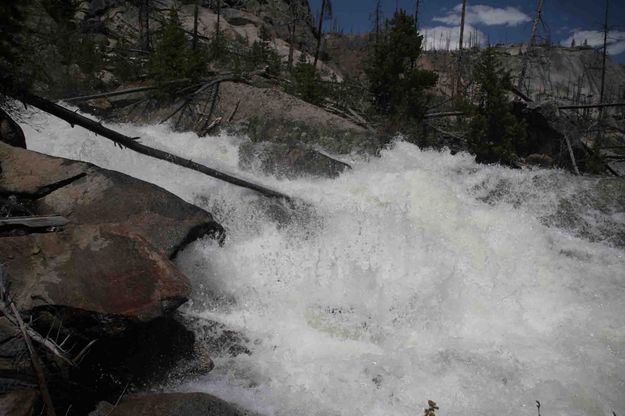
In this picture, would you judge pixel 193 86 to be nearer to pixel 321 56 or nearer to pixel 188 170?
pixel 188 170

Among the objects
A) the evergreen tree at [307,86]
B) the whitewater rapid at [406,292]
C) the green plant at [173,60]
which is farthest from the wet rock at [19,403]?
the evergreen tree at [307,86]

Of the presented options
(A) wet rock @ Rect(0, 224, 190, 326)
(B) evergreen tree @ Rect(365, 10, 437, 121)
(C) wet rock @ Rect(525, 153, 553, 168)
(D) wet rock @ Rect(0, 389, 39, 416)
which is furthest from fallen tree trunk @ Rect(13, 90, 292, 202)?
(C) wet rock @ Rect(525, 153, 553, 168)

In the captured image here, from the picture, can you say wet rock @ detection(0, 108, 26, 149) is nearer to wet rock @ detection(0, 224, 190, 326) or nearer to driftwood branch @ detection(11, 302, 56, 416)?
wet rock @ detection(0, 224, 190, 326)

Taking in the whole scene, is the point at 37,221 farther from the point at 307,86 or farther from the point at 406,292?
the point at 307,86

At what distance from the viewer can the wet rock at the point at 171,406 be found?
3.28 metres

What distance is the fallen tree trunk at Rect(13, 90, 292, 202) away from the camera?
5.78 metres

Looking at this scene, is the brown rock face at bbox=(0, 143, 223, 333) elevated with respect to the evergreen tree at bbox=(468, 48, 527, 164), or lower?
lower

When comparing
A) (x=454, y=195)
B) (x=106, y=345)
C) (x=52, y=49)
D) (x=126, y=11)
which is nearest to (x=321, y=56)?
(x=126, y=11)

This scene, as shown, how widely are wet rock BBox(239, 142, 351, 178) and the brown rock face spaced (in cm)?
349

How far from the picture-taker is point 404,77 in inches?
525

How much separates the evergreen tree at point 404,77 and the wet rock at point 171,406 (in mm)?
10799

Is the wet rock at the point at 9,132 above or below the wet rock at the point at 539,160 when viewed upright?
below

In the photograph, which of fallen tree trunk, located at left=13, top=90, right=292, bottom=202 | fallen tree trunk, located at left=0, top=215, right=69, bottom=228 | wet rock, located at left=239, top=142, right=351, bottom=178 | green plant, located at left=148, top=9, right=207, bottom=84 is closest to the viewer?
fallen tree trunk, located at left=0, top=215, right=69, bottom=228

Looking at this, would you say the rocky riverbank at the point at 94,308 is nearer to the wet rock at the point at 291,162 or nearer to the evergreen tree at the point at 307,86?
the wet rock at the point at 291,162
